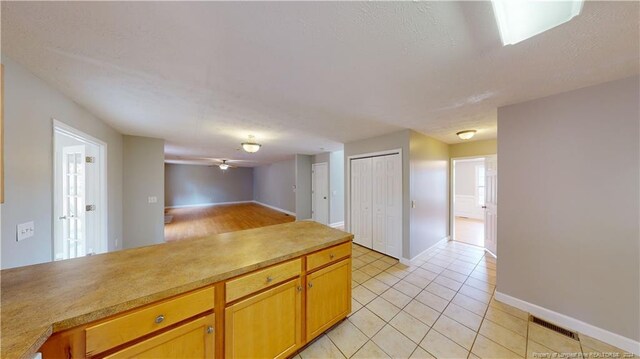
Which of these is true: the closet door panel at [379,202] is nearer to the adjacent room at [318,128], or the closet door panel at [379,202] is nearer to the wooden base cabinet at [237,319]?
the adjacent room at [318,128]

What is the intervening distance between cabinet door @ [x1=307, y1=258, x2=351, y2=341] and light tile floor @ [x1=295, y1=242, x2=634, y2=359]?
0.17 m

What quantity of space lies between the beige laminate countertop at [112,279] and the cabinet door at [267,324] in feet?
0.80

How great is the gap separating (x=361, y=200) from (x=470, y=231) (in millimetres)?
3571

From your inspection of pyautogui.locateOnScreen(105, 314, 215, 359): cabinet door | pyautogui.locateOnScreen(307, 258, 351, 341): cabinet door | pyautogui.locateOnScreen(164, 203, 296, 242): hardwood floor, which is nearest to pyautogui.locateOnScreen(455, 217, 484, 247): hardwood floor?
pyautogui.locateOnScreen(307, 258, 351, 341): cabinet door

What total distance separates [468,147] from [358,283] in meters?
3.70

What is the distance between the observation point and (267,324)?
1.39m

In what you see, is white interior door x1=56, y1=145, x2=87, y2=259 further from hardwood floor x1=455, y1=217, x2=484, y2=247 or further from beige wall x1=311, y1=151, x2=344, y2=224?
hardwood floor x1=455, y1=217, x2=484, y2=247

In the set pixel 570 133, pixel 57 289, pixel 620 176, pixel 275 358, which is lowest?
pixel 275 358

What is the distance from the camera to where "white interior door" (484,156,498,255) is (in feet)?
11.8

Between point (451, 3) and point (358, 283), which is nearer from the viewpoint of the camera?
point (451, 3)

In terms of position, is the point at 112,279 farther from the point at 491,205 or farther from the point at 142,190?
the point at 491,205

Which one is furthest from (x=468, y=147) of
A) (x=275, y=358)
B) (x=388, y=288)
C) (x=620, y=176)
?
(x=275, y=358)

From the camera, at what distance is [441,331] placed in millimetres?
1889

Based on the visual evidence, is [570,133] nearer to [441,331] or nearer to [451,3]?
[451,3]
